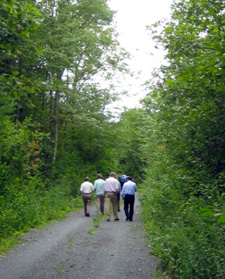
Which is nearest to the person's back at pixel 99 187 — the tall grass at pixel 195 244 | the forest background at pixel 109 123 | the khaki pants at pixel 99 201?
the khaki pants at pixel 99 201

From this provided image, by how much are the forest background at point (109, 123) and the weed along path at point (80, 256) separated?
1.71 ft

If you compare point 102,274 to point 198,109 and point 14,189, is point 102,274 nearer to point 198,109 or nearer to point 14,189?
point 198,109

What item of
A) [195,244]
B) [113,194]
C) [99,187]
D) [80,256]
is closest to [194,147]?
[80,256]

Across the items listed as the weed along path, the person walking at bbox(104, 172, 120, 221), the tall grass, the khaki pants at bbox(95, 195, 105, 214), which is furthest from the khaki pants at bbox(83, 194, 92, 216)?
the tall grass

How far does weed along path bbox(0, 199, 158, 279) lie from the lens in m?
9.01

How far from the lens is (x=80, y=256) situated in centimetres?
1077

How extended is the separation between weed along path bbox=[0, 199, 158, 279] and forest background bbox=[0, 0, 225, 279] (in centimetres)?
52

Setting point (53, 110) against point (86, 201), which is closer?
point (86, 201)

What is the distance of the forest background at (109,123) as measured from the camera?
9289 mm

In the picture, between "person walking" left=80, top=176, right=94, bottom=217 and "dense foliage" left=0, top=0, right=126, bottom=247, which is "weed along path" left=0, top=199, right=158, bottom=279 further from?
"person walking" left=80, top=176, right=94, bottom=217

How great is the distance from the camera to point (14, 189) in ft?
56.9

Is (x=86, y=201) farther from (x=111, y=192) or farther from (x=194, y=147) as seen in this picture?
(x=194, y=147)

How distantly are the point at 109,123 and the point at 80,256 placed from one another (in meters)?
23.9

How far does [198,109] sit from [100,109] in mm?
20975
